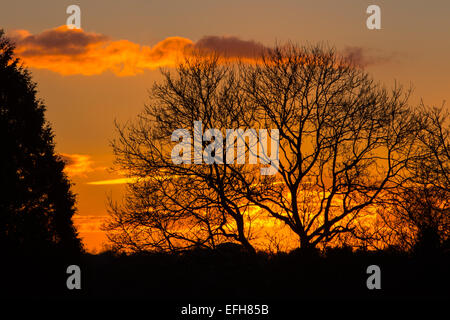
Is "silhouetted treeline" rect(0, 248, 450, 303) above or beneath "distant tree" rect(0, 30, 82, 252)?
beneath

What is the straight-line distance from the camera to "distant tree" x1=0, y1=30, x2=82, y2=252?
3294 cm

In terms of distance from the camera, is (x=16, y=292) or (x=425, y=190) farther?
(x=425, y=190)

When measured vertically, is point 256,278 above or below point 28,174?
below

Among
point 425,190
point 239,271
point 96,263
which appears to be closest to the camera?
point 239,271

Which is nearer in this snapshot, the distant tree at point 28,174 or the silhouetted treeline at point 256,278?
the silhouetted treeline at point 256,278

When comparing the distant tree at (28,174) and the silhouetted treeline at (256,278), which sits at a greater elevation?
the distant tree at (28,174)

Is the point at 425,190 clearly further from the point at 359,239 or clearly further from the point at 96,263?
the point at 96,263

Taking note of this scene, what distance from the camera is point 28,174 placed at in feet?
116

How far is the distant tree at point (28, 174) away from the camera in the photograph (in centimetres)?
3294

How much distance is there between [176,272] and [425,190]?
14.9m

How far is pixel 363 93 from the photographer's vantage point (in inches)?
1072

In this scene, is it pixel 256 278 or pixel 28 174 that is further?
pixel 28 174
